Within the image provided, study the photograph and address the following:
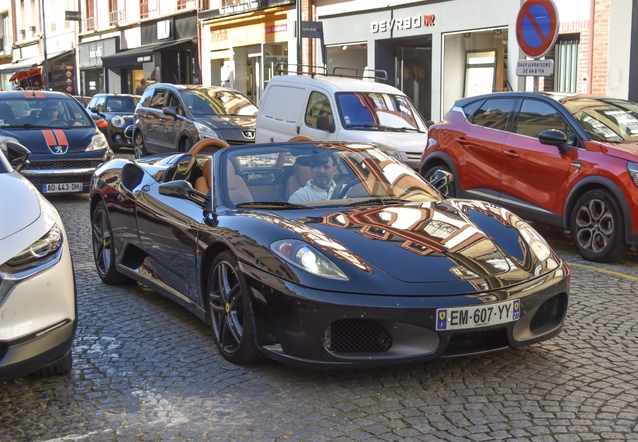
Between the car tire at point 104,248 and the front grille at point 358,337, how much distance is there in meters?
3.25

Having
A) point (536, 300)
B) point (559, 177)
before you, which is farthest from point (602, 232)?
point (536, 300)

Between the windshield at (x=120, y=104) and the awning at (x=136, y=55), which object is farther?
the awning at (x=136, y=55)

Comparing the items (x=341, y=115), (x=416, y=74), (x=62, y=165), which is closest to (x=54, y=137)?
(x=62, y=165)

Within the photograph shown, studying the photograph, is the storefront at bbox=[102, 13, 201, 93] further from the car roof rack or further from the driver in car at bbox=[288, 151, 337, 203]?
the driver in car at bbox=[288, 151, 337, 203]

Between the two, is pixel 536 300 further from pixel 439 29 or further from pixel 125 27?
pixel 125 27

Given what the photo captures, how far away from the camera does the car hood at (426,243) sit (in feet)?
15.4

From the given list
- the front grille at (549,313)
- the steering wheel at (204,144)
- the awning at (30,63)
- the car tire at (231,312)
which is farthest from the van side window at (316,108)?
the awning at (30,63)

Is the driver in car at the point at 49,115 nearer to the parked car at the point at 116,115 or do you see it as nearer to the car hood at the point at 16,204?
→ the parked car at the point at 116,115

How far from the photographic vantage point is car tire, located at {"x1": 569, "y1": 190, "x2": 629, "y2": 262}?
8.48m

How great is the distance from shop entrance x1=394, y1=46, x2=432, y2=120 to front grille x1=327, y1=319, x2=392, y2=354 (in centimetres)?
1936

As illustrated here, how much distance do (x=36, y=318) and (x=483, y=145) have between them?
6.64 m

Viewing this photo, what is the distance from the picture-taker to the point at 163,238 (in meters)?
6.21

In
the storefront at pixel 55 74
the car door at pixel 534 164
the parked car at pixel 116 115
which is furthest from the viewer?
the storefront at pixel 55 74

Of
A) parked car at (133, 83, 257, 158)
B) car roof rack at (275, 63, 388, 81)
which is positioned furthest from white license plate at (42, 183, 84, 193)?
car roof rack at (275, 63, 388, 81)
